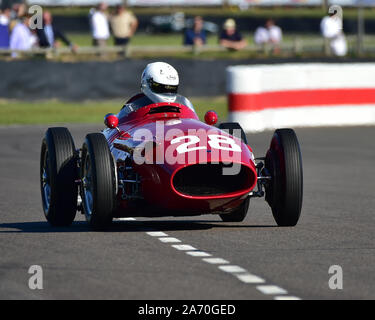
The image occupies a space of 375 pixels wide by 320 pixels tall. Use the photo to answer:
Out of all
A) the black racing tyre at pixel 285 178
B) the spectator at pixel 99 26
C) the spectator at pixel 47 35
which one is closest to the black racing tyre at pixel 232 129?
the black racing tyre at pixel 285 178

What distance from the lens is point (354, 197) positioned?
13.8 m

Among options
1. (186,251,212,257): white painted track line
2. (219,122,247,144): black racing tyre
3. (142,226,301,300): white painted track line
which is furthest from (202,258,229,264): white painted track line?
(219,122,247,144): black racing tyre

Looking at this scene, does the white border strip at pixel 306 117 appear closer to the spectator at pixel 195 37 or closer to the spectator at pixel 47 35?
the spectator at pixel 47 35

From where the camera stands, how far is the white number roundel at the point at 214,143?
1014 centimetres

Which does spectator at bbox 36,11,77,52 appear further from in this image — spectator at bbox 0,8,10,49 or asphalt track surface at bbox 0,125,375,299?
asphalt track surface at bbox 0,125,375,299

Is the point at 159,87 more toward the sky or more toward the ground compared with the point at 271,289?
more toward the sky

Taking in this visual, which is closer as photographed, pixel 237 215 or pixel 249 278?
pixel 249 278

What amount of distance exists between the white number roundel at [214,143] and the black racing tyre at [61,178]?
1.25m

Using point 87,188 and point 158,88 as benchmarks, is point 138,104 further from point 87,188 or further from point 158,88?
point 87,188

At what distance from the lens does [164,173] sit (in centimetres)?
1016

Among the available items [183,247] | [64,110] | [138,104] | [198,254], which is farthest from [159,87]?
[64,110]

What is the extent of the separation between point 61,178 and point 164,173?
4.13ft
